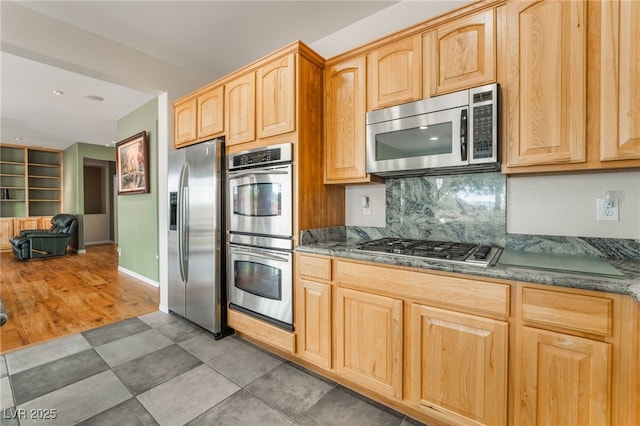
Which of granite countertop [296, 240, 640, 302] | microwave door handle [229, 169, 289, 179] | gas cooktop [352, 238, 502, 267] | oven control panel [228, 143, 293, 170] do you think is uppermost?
oven control panel [228, 143, 293, 170]

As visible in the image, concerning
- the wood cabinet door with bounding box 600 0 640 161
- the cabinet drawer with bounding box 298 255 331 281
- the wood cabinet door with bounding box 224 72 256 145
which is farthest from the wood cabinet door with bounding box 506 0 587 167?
the wood cabinet door with bounding box 224 72 256 145

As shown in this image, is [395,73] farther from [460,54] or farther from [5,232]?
[5,232]

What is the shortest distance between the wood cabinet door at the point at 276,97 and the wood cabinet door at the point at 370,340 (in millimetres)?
1275

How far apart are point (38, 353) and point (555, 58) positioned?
400 centimetres

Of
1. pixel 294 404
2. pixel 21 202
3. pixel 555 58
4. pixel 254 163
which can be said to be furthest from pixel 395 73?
pixel 21 202

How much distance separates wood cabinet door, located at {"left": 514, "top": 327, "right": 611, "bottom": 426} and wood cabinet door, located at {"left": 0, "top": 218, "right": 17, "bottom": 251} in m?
10.1

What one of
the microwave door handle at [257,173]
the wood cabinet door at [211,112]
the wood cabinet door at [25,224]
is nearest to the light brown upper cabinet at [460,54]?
the microwave door handle at [257,173]

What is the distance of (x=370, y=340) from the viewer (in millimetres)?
1695

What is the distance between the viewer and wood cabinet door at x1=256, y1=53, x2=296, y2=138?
2074 millimetres

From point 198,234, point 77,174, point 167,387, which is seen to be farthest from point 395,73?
point 77,174

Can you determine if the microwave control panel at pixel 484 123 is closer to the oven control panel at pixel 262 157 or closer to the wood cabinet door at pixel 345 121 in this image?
the wood cabinet door at pixel 345 121

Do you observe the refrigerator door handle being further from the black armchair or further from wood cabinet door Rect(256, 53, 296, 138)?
the black armchair

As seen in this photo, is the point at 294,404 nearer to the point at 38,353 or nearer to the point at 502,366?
the point at 502,366

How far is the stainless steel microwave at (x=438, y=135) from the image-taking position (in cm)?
156
